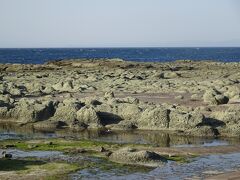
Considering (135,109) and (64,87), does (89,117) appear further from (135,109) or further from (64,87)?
(64,87)

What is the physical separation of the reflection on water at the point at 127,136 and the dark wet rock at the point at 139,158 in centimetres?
566

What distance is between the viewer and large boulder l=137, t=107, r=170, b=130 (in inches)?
1515

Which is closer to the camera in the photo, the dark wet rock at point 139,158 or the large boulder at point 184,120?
the dark wet rock at point 139,158

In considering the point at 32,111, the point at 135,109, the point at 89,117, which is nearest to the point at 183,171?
the point at 135,109

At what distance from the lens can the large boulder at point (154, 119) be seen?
126 ft

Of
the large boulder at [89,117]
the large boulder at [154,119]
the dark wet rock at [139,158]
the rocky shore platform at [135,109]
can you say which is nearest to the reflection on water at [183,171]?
the dark wet rock at [139,158]

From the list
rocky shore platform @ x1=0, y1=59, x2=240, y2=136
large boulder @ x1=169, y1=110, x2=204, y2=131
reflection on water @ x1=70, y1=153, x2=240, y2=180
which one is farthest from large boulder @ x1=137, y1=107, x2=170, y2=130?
reflection on water @ x1=70, y1=153, x2=240, y2=180

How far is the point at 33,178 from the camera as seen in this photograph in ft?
76.5

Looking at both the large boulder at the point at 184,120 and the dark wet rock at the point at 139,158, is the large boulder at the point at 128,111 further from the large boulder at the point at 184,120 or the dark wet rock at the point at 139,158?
the dark wet rock at the point at 139,158

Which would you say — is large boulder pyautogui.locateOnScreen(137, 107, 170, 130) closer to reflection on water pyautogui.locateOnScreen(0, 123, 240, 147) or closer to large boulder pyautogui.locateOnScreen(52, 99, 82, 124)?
reflection on water pyautogui.locateOnScreen(0, 123, 240, 147)

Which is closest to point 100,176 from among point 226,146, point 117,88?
point 226,146

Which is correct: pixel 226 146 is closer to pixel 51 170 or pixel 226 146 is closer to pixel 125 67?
pixel 51 170

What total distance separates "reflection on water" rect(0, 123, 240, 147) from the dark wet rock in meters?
5.66

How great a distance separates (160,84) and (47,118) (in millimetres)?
19632
